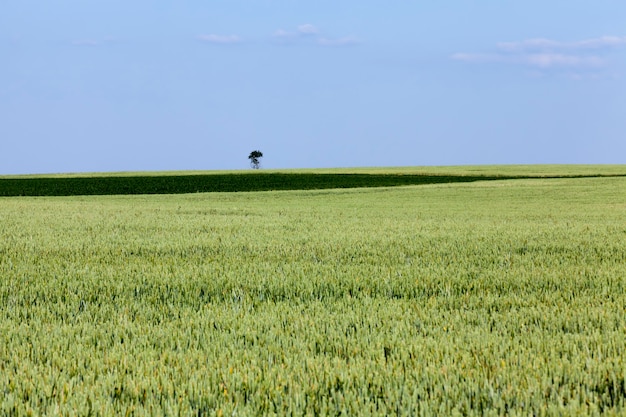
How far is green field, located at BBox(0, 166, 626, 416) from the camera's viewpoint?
139 inches

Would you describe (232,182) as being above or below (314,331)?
above

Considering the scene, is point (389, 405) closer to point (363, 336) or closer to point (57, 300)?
point (363, 336)

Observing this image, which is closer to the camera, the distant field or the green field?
the green field

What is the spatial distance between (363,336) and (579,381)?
1480mm

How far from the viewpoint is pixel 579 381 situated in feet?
12.1

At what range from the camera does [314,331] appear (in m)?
4.75

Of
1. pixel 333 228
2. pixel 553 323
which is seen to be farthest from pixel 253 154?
pixel 553 323

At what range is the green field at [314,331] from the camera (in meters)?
3.52

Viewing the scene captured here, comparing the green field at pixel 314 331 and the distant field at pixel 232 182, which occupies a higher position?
the distant field at pixel 232 182

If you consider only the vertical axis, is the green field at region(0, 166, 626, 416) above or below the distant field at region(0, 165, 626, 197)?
below

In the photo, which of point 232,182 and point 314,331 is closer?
point 314,331

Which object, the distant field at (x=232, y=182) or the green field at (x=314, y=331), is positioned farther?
the distant field at (x=232, y=182)

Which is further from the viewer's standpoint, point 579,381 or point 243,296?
point 243,296

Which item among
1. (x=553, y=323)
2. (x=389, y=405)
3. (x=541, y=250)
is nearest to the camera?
(x=389, y=405)
